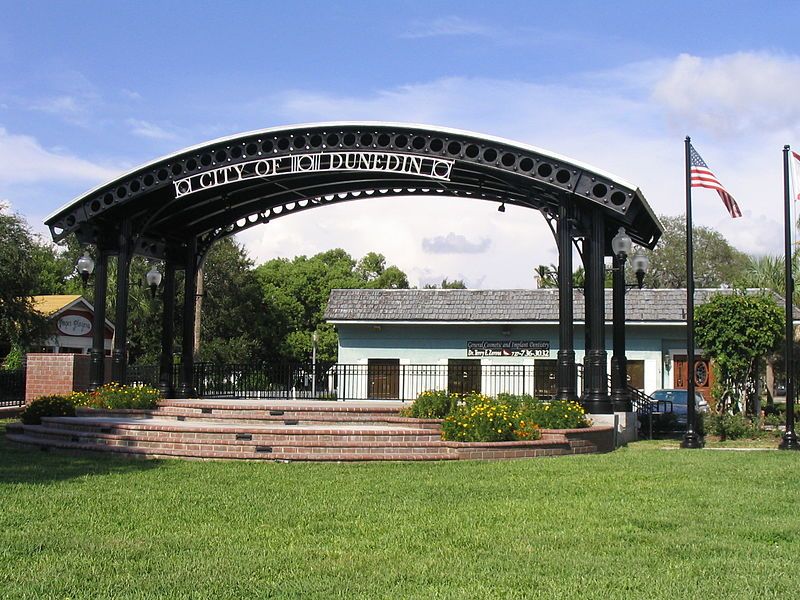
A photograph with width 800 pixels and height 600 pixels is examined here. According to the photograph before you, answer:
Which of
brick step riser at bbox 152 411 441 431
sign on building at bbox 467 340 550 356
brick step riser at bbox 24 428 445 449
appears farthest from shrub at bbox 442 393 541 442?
sign on building at bbox 467 340 550 356

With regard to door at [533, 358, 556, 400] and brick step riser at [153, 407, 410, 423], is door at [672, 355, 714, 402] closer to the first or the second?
door at [533, 358, 556, 400]

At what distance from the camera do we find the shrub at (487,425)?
15.4 meters

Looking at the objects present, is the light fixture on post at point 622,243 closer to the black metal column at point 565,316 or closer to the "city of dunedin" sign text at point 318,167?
the black metal column at point 565,316

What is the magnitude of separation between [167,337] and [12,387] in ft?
17.8

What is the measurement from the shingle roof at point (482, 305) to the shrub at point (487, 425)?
1783 centimetres

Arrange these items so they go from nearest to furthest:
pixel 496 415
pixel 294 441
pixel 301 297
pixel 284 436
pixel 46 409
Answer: pixel 294 441
pixel 284 436
pixel 496 415
pixel 46 409
pixel 301 297

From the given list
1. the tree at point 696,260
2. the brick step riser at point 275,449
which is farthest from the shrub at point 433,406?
the tree at point 696,260

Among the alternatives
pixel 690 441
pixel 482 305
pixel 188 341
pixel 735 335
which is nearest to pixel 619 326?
pixel 735 335

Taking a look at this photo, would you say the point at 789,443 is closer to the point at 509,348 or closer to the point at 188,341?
the point at 188,341

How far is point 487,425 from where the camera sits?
15.4 m

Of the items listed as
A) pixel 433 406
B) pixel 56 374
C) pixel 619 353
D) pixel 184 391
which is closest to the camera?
pixel 433 406

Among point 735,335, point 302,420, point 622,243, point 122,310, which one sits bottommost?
point 302,420

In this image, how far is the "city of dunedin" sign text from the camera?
19406 mm

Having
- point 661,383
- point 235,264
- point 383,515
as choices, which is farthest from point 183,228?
point 235,264
